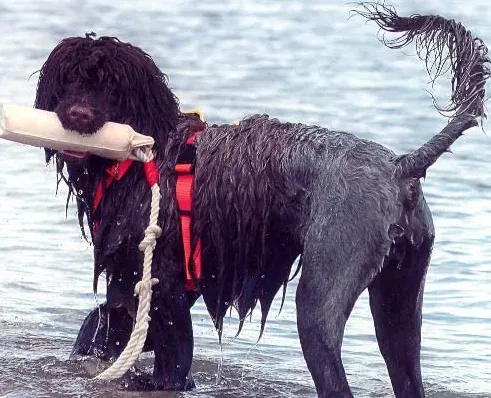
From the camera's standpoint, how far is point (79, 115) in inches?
227

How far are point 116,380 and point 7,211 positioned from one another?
3.45m

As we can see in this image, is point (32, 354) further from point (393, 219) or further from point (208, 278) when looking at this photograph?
point (393, 219)

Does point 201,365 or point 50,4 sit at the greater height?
point 50,4

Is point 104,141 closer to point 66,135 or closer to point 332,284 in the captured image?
point 66,135

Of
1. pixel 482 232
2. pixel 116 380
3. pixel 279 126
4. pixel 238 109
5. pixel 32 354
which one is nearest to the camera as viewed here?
pixel 279 126

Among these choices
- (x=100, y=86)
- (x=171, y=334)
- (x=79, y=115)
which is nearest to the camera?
(x=79, y=115)

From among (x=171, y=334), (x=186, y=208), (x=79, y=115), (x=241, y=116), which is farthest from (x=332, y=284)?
(x=241, y=116)

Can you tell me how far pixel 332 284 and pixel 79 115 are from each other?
118 cm

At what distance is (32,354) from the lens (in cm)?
708

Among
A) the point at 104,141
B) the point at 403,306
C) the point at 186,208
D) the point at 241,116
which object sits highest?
the point at 241,116

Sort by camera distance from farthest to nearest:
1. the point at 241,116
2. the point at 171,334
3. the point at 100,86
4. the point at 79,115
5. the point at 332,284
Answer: the point at 241,116 → the point at 171,334 → the point at 100,86 → the point at 79,115 → the point at 332,284

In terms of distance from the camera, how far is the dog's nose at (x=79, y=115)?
578cm

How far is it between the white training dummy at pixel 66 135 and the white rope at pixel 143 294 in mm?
82

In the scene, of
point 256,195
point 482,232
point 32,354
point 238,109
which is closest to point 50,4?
point 238,109
